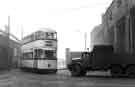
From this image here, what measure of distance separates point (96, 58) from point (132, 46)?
1330cm

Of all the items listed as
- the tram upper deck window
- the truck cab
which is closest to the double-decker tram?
the tram upper deck window

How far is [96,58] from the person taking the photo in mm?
23062

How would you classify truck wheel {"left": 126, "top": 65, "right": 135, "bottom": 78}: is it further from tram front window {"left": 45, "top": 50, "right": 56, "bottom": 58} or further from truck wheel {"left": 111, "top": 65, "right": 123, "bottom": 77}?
tram front window {"left": 45, "top": 50, "right": 56, "bottom": 58}

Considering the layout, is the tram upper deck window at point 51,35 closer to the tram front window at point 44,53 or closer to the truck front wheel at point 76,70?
the tram front window at point 44,53

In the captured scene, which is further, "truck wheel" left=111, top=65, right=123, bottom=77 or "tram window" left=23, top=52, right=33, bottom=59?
"tram window" left=23, top=52, right=33, bottom=59

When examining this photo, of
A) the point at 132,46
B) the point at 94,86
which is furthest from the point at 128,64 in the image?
the point at 132,46

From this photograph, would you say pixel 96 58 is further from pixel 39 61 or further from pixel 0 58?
pixel 0 58

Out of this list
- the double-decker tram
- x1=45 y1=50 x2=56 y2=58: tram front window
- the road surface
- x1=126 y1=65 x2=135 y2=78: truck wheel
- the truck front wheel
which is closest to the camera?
the road surface

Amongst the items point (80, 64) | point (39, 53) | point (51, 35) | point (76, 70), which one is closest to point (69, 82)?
point (80, 64)

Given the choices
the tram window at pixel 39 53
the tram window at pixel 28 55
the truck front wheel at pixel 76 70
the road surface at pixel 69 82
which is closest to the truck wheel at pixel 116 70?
the road surface at pixel 69 82

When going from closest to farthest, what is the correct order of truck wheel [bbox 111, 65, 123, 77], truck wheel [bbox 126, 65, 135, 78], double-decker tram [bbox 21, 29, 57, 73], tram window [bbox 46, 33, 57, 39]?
truck wheel [bbox 126, 65, 135, 78], truck wheel [bbox 111, 65, 123, 77], double-decker tram [bbox 21, 29, 57, 73], tram window [bbox 46, 33, 57, 39]

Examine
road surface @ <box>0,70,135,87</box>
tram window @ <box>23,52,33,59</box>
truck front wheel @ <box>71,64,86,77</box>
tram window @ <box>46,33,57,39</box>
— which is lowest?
road surface @ <box>0,70,135,87</box>

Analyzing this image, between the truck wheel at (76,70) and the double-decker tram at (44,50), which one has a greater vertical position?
the double-decker tram at (44,50)

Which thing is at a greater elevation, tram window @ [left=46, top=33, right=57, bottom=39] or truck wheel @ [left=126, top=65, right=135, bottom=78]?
tram window @ [left=46, top=33, right=57, bottom=39]
